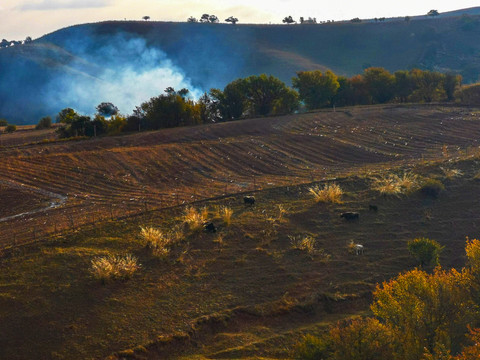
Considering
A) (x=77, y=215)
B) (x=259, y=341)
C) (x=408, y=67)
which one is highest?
(x=408, y=67)

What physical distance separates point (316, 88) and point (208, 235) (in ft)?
158

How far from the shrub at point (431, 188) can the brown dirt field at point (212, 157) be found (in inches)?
215

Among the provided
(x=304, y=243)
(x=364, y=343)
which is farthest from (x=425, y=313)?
(x=304, y=243)

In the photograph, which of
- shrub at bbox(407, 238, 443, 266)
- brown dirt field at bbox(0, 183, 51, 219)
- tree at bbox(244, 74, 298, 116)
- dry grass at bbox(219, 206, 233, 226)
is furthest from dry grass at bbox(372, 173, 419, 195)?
tree at bbox(244, 74, 298, 116)

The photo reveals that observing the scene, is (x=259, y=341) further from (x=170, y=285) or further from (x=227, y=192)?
(x=227, y=192)

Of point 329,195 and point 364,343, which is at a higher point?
point 329,195

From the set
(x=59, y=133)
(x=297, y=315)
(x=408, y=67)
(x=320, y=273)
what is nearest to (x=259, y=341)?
(x=297, y=315)

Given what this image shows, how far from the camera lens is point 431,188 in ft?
93.5

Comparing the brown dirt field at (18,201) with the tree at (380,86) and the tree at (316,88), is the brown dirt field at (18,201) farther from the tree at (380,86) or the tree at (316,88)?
the tree at (380,86)

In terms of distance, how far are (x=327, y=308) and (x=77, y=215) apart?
13.3 metres

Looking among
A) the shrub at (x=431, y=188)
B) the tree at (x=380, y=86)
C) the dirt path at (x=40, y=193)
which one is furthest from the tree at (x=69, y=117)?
the tree at (x=380, y=86)

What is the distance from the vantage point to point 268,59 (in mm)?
130000

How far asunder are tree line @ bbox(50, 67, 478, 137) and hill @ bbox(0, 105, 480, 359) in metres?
9.08

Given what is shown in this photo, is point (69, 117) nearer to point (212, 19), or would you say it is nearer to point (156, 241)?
point (156, 241)
